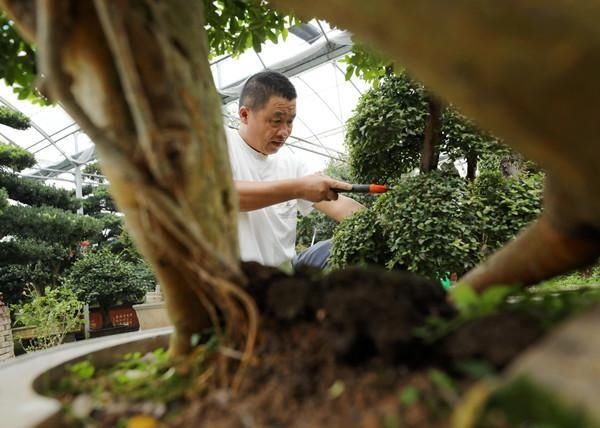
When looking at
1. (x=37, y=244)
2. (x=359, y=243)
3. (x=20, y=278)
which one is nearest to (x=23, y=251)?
(x=37, y=244)

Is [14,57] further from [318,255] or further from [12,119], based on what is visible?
[12,119]

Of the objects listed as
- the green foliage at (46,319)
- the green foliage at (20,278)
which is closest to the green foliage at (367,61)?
the green foliage at (46,319)

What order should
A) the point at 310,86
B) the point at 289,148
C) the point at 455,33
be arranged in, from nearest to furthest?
the point at 455,33
the point at 310,86
the point at 289,148

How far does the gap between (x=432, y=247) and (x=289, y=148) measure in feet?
44.5

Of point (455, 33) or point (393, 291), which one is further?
point (393, 291)

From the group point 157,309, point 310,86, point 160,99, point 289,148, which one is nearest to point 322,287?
point 160,99

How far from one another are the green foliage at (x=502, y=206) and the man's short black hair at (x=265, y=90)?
123cm

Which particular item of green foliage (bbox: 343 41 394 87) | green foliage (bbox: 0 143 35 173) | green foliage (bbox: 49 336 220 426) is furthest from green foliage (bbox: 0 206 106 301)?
green foliage (bbox: 49 336 220 426)

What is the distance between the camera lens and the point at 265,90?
7.45 ft

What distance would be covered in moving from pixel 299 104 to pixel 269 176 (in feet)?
38.3

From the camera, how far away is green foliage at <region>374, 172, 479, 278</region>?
7.52 feet

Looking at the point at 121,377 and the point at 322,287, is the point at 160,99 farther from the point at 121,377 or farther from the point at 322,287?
the point at 121,377

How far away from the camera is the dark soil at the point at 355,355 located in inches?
15.5

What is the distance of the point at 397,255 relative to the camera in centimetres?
243
